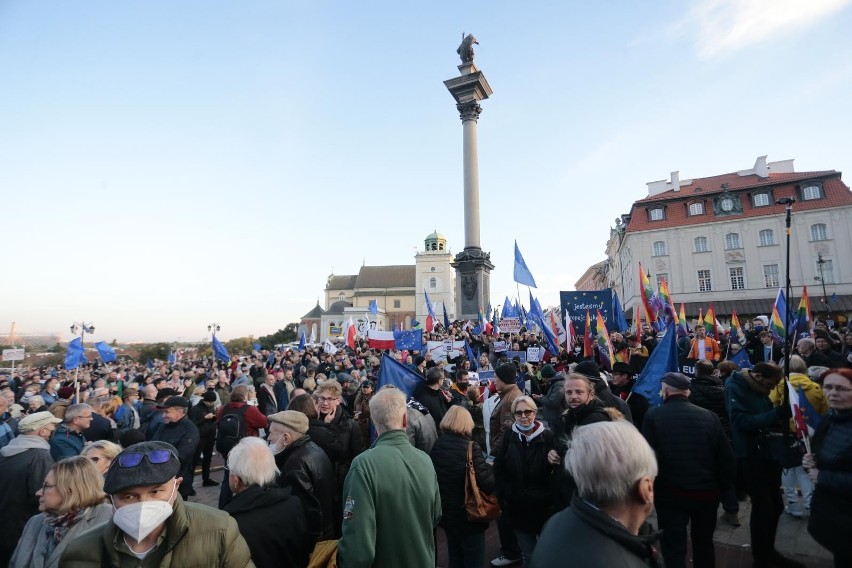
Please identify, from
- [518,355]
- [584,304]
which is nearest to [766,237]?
[584,304]

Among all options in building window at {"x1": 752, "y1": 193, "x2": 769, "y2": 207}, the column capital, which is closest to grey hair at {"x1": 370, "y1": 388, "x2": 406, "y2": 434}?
the column capital

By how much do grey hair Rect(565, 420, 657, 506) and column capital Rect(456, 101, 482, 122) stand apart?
3052 centimetres

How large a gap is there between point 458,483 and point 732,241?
163 ft

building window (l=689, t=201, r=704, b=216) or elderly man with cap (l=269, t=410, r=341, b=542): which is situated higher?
building window (l=689, t=201, r=704, b=216)

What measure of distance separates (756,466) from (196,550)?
501 centimetres

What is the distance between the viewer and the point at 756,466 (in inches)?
183

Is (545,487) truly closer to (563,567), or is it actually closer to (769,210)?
(563,567)

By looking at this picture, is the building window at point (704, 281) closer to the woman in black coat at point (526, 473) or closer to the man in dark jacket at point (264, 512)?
the woman in black coat at point (526, 473)

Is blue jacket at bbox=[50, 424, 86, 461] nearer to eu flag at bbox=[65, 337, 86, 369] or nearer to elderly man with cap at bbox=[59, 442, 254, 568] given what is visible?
elderly man with cap at bbox=[59, 442, 254, 568]

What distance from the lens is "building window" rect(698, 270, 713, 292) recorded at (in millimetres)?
45000

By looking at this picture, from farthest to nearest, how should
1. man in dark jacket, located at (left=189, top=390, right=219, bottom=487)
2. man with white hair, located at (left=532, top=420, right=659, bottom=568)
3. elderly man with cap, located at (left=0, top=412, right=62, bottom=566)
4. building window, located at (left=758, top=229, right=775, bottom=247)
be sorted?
building window, located at (left=758, top=229, right=775, bottom=247) → man in dark jacket, located at (left=189, top=390, right=219, bottom=487) → elderly man with cap, located at (left=0, top=412, right=62, bottom=566) → man with white hair, located at (left=532, top=420, right=659, bottom=568)

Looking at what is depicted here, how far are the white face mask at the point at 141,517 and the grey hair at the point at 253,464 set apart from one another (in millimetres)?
879

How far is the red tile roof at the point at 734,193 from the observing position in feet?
136

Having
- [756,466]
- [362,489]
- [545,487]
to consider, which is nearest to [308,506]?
[362,489]
